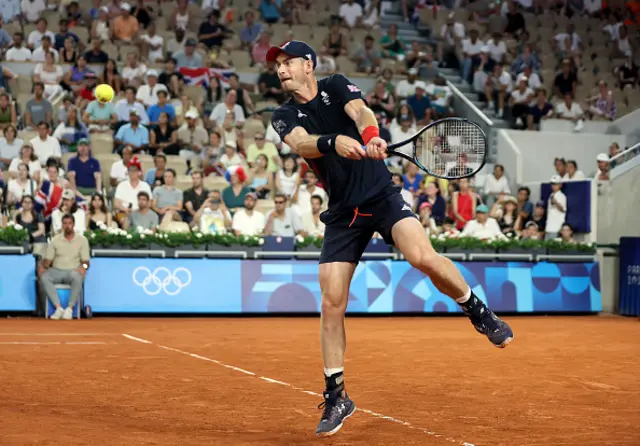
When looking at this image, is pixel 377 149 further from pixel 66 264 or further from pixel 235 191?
pixel 235 191

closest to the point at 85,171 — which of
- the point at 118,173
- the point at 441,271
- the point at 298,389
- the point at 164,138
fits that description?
the point at 118,173

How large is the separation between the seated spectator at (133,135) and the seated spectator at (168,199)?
1.88m

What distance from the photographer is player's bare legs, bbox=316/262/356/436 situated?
20.1ft

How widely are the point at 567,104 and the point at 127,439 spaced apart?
19434 millimetres

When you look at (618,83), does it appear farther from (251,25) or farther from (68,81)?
(68,81)

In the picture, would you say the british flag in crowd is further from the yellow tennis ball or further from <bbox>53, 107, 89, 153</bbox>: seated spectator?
the yellow tennis ball

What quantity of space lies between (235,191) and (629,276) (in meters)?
7.40

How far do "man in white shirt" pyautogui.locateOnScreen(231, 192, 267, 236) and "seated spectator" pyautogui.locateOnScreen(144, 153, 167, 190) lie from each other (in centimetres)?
171

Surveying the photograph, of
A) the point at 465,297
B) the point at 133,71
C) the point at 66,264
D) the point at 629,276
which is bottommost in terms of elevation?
the point at 629,276

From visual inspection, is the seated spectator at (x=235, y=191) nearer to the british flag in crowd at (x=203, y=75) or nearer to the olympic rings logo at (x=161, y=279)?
the olympic rings logo at (x=161, y=279)

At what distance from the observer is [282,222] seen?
56.7 ft

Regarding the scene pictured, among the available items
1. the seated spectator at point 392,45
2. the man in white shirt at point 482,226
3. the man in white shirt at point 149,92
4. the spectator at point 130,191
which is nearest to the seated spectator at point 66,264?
the spectator at point 130,191

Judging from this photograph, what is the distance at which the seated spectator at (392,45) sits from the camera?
2419cm

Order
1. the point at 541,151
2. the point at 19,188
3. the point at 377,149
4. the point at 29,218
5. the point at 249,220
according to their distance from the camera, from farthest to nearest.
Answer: the point at 541,151 < the point at 249,220 < the point at 19,188 < the point at 29,218 < the point at 377,149
